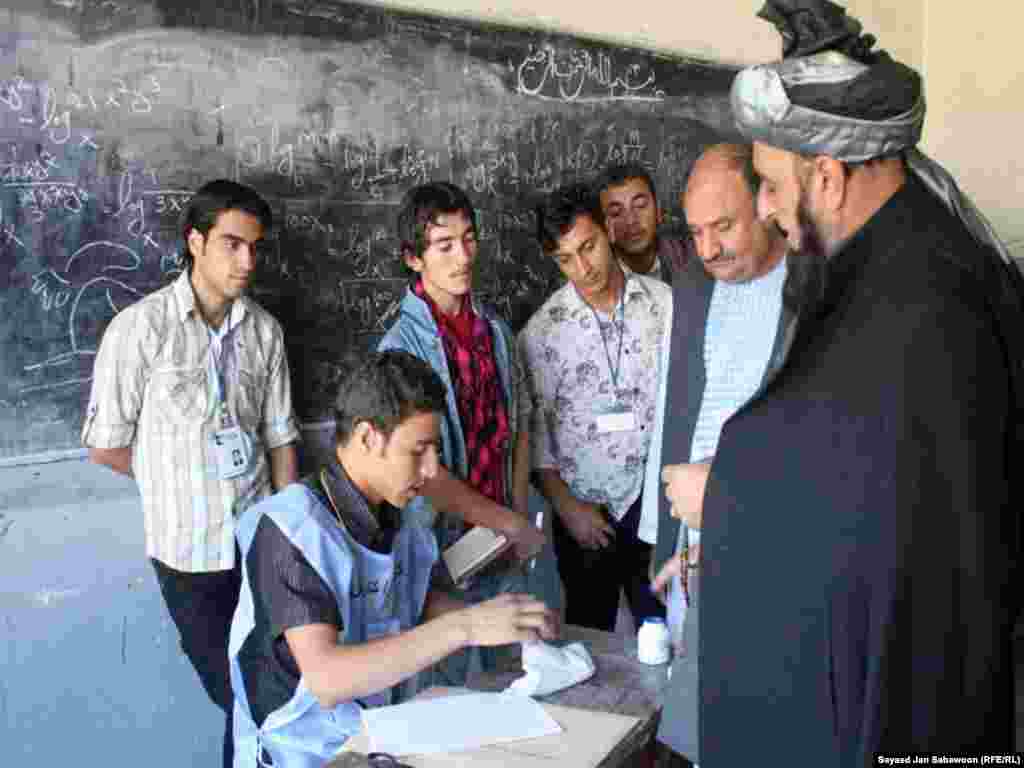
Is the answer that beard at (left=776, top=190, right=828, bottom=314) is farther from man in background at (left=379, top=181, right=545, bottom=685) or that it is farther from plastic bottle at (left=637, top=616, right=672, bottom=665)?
man in background at (left=379, top=181, right=545, bottom=685)

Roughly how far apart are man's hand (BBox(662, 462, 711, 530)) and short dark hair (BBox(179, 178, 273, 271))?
1539mm

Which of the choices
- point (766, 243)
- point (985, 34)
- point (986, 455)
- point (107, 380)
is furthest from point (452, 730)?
point (985, 34)

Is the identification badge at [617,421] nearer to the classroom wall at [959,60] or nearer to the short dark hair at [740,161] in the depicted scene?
the short dark hair at [740,161]

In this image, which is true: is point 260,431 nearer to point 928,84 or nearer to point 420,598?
point 420,598

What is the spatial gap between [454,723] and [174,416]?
4.38 feet

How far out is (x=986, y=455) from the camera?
44.8 inches

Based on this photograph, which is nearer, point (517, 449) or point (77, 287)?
point (77, 287)

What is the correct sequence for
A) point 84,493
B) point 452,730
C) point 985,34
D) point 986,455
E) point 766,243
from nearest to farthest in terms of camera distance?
point 986,455 → point 452,730 → point 766,243 → point 84,493 → point 985,34

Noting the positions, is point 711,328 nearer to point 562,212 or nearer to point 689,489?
point 689,489

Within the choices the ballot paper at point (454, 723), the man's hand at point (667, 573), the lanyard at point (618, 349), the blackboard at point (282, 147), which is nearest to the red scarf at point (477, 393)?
the lanyard at point (618, 349)

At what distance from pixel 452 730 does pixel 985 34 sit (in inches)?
183

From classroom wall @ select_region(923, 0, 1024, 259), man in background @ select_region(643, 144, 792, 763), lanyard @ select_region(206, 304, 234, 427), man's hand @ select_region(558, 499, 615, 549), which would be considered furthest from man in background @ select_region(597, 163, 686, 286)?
classroom wall @ select_region(923, 0, 1024, 259)

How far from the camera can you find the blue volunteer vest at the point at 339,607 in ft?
5.62

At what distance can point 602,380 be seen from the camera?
3.10 metres
